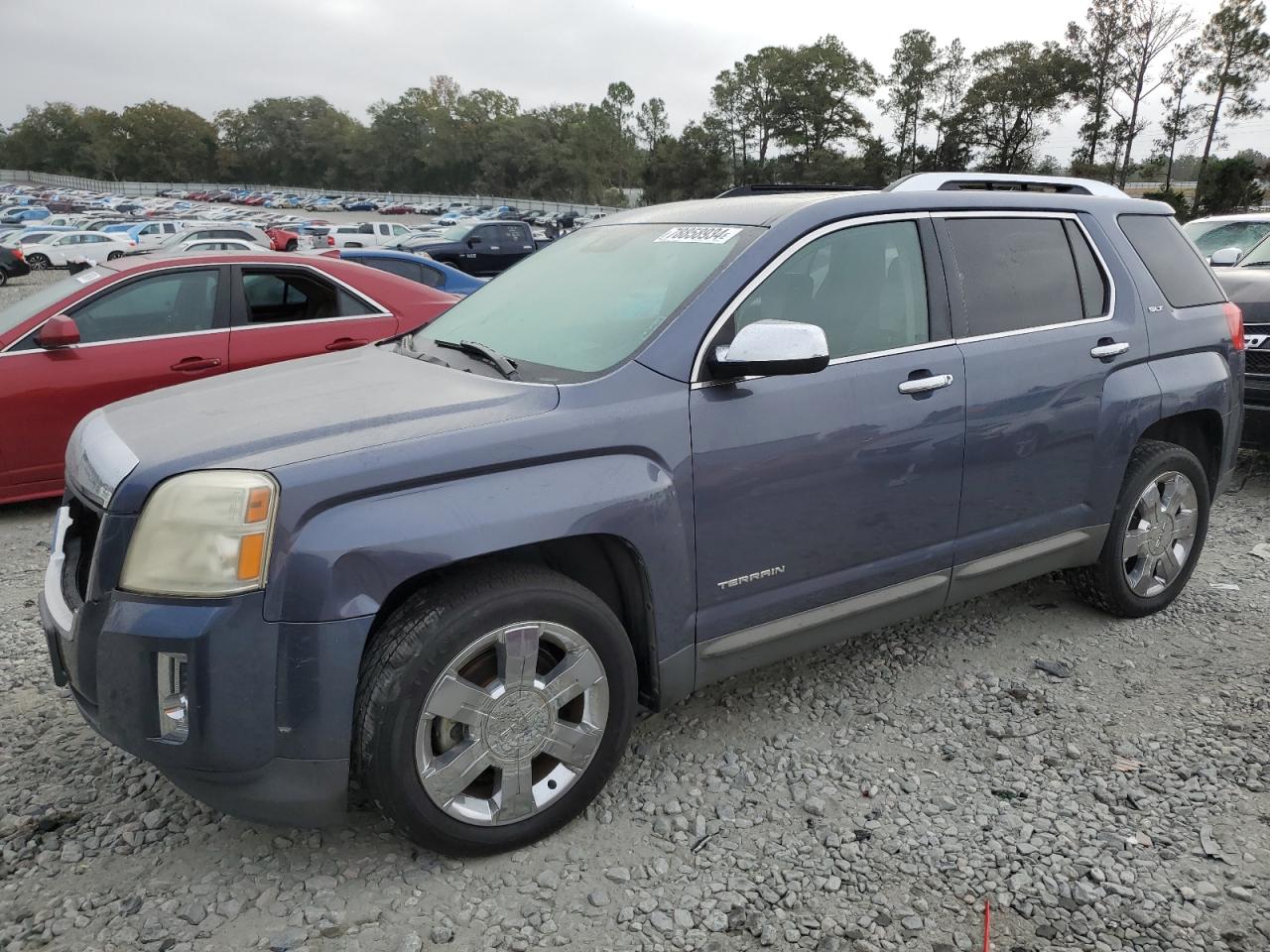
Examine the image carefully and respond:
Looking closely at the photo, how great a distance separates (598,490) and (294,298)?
4549mm

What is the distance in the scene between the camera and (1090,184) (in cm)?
429

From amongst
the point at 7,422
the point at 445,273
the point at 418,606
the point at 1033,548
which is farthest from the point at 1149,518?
the point at 445,273

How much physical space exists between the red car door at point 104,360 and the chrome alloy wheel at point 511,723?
423 centimetres

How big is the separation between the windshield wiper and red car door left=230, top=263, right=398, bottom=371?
→ 302cm

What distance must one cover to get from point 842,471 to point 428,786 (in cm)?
158

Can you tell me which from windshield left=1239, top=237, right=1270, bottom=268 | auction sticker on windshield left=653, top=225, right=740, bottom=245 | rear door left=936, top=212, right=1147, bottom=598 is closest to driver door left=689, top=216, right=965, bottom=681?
rear door left=936, top=212, right=1147, bottom=598

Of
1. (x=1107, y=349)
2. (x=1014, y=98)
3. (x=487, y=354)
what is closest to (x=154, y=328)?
(x=487, y=354)

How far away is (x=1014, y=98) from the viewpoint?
6631 centimetres

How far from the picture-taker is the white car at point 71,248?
29438 millimetres

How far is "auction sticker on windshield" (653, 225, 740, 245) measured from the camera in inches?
124

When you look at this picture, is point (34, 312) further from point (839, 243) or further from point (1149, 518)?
point (1149, 518)

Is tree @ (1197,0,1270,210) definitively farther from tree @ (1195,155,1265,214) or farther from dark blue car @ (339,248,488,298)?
dark blue car @ (339,248,488,298)

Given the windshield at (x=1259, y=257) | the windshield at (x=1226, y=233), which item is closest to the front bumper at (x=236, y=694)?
the windshield at (x=1259, y=257)

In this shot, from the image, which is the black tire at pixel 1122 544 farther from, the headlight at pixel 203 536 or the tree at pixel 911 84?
the tree at pixel 911 84
